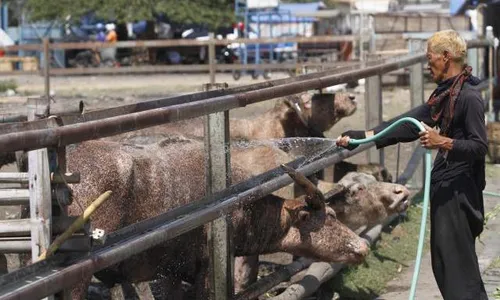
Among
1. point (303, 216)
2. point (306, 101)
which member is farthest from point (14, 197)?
point (306, 101)

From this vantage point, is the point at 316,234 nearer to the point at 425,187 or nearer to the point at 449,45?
the point at 425,187

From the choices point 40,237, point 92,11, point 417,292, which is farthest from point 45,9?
point 40,237

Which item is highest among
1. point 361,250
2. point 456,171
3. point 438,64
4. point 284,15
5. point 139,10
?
point 139,10

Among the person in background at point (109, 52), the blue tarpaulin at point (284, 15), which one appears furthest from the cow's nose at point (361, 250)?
the person in background at point (109, 52)

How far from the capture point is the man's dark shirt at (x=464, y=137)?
211 inches

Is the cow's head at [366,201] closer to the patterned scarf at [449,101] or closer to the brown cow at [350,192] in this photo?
the brown cow at [350,192]

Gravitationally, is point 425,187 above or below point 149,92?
above

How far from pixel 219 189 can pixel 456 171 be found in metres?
1.33

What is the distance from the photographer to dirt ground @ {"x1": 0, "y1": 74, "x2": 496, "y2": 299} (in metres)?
16.1

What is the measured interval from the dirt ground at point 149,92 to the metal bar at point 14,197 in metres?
7.26

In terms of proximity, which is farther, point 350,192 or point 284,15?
point 284,15

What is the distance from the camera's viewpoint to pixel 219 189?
5867 millimetres

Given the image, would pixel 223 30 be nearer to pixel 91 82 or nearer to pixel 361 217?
pixel 91 82

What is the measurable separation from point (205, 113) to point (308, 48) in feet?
98.9
